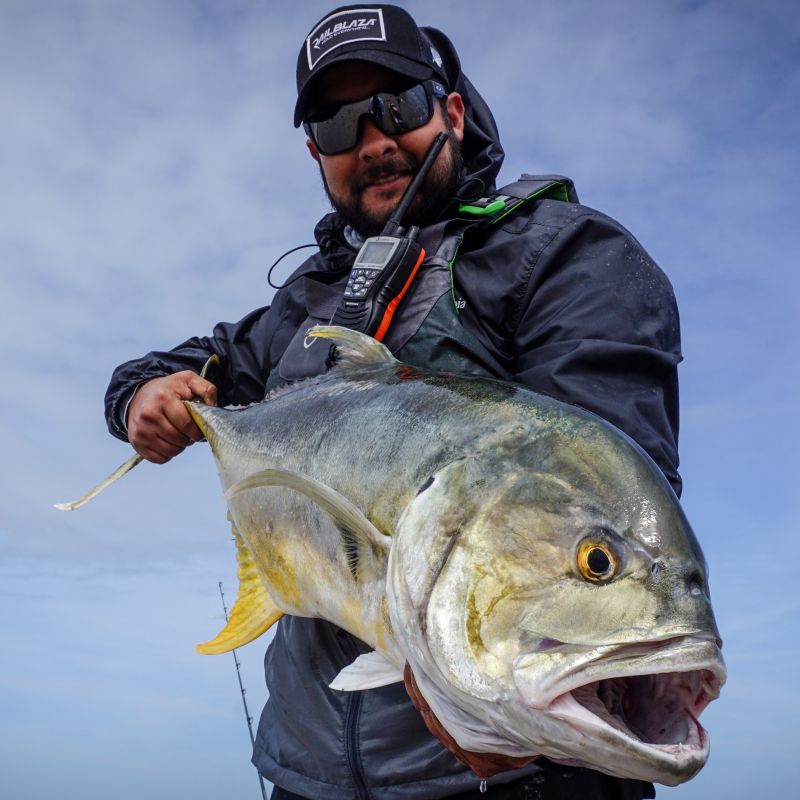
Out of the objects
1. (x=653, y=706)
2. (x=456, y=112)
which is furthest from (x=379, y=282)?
(x=653, y=706)

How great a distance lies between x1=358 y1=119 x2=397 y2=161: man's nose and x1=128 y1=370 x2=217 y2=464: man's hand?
120 centimetres

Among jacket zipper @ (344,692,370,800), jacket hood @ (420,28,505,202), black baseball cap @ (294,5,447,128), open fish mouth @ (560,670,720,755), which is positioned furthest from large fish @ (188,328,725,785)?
jacket hood @ (420,28,505,202)

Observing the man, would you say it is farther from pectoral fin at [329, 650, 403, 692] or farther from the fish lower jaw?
the fish lower jaw

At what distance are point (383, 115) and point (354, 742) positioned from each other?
2.44 meters

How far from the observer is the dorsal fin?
2.66 m

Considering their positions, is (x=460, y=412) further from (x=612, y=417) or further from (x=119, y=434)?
(x=119, y=434)

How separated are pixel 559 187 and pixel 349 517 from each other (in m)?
1.98

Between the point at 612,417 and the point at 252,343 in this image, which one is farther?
the point at 252,343

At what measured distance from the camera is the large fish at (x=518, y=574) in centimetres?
160

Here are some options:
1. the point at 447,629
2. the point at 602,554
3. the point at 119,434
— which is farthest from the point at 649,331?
the point at 119,434

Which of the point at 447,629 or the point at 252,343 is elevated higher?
the point at 252,343

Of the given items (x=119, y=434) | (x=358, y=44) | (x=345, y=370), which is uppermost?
(x=358, y=44)

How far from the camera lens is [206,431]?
3.28 m

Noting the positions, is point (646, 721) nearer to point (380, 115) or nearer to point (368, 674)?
point (368, 674)
